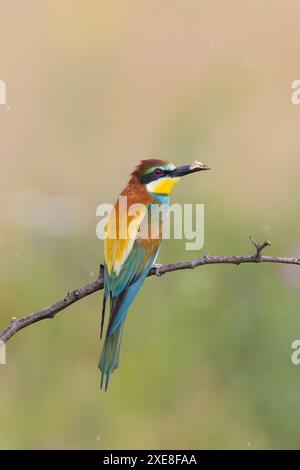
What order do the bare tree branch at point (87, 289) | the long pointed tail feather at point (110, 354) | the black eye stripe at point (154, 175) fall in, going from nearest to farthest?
the bare tree branch at point (87, 289) → the long pointed tail feather at point (110, 354) → the black eye stripe at point (154, 175)

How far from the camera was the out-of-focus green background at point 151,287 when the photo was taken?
3.27 m

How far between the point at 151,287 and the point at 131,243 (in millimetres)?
1257

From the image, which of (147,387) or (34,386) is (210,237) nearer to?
(147,387)

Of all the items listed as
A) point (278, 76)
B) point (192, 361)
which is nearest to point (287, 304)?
point (192, 361)

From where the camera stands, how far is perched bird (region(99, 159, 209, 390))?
213 centimetres

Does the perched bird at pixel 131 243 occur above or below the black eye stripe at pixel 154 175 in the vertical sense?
below

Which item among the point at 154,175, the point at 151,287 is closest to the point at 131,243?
the point at 154,175

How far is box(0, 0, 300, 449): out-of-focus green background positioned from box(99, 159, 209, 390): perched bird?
3.45ft

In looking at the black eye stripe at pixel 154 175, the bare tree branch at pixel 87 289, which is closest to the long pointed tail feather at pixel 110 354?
the bare tree branch at pixel 87 289

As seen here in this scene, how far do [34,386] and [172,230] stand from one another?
83 centimetres

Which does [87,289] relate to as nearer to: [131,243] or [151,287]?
[131,243]

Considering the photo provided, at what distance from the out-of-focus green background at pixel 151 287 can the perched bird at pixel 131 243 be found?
1051 millimetres

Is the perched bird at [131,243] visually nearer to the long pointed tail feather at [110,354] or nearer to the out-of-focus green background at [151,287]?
the long pointed tail feather at [110,354]

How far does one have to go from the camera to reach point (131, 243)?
89.0 inches
